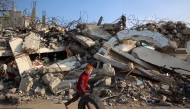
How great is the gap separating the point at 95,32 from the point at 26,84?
4.09 m

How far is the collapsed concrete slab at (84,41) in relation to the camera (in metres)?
8.26

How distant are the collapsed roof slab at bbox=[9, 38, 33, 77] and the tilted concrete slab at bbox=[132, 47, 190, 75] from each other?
3843 millimetres

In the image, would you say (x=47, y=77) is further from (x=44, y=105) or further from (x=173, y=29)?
(x=173, y=29)

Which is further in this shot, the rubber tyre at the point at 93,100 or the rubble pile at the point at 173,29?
the rubble pile at the point at 173,29

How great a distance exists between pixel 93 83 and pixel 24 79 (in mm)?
2112

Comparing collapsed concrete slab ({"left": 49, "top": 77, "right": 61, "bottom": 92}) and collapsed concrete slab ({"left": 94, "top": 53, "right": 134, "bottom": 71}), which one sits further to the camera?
collapsed concrete slab ({"left": 94, "top": 53, "right": 134, "bottom": 71})

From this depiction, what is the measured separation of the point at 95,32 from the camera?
9.15 meters

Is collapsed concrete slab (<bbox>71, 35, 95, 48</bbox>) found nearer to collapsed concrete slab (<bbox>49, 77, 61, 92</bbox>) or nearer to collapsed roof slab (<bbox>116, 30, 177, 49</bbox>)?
collapsed roof slab (<bbox>116, 30, 177, 49</bbox>)

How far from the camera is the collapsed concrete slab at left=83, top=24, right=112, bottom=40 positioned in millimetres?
8961

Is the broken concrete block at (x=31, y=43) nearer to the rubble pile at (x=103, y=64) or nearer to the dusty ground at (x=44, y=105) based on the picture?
the rubble pile at (x=103, y=64)

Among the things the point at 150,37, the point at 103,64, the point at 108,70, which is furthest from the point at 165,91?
the point at 150,37

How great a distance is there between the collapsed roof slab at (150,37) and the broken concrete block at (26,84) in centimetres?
387

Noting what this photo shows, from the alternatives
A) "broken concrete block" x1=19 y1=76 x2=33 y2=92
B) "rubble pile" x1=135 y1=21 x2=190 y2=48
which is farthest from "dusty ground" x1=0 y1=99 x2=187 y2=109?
"rubble pile" x1=135 y1=21 x2=190 y2=48

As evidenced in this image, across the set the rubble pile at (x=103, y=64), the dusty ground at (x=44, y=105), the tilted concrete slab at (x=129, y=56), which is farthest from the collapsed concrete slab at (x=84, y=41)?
the dusty ground at (x=44, y=105)
